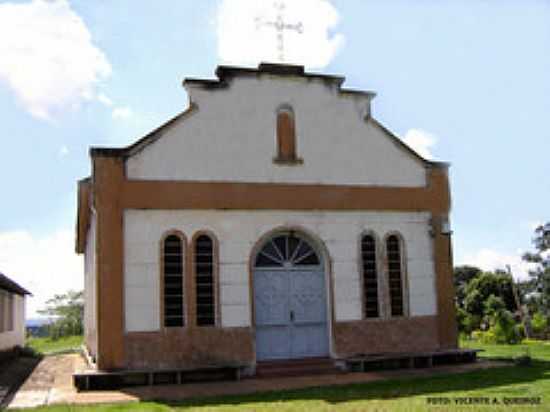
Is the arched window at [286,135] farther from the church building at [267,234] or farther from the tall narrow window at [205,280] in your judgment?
Result: the tall narrow window at [205,280]

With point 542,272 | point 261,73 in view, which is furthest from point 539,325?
point 261,73

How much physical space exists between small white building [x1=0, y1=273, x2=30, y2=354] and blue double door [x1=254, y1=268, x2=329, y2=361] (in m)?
8.61

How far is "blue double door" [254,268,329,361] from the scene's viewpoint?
14.4m

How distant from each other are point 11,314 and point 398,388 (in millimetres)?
15660

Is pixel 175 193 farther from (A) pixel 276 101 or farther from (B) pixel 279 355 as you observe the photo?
(B) pixel 279 355

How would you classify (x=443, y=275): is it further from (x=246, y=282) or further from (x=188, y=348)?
(x=188, y=348)

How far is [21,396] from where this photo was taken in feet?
39.3

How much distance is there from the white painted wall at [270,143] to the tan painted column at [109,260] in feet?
1.63

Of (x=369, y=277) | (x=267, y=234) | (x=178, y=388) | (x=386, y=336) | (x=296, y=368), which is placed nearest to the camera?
(x=178, y=388)

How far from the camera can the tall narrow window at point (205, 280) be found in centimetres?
1391

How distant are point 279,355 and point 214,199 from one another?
369 cm

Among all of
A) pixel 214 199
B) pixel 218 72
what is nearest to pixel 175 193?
pixel 214 199

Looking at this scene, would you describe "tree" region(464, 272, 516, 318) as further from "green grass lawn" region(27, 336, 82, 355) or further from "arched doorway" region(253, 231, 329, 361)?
"arched doorway" region(253, 231, 329, 361)

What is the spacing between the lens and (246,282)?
14172 mm
